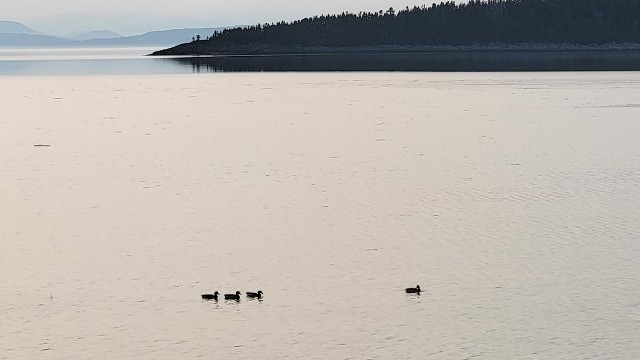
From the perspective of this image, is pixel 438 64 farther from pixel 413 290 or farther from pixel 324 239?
pixel 413 290

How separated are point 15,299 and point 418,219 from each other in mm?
9948

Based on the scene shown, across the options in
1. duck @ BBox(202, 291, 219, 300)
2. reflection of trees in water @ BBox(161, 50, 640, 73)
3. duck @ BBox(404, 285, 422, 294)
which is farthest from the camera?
reflection of trees in water @ BBox(161, 50, 640, 73)

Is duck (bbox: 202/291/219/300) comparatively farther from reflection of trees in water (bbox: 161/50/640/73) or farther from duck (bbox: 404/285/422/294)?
reflection of trees in water (bbox: 161/50/640/73)

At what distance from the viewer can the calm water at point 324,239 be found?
16.8 m

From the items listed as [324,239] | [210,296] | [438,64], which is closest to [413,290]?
[210,296]

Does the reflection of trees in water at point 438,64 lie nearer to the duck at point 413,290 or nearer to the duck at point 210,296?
the duck at point 413,290

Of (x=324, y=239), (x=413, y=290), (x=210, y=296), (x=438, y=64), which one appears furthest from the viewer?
(x=438, y=64)

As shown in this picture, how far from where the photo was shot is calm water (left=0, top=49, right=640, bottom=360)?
1681 cm

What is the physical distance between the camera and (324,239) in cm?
2353

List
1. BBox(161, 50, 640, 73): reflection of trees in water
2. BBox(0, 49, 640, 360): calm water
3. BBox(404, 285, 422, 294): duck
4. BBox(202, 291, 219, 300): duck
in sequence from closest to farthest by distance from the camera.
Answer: BBox(0, 49, 640, 360): calm water, BBox(202, 291, 219, 300): duck, BBox(404, 285, 422, 294): duck, BBox(161, 50, 640, 73): reflection of trees in water

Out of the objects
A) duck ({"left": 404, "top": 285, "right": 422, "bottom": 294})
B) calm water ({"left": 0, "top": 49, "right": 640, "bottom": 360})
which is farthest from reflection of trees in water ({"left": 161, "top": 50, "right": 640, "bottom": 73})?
duck ({"left": 404, "top": 285, "right": 422, "bottom": 294})

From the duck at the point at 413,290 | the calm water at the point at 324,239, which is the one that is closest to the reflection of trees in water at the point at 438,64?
the calm water at the point at 324,239

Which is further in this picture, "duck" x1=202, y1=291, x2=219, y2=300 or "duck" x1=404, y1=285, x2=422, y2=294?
"duck" x1=404, y1=285, x2=422, y2=294

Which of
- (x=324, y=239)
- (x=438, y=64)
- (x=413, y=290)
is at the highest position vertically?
(x=413, y=290)
